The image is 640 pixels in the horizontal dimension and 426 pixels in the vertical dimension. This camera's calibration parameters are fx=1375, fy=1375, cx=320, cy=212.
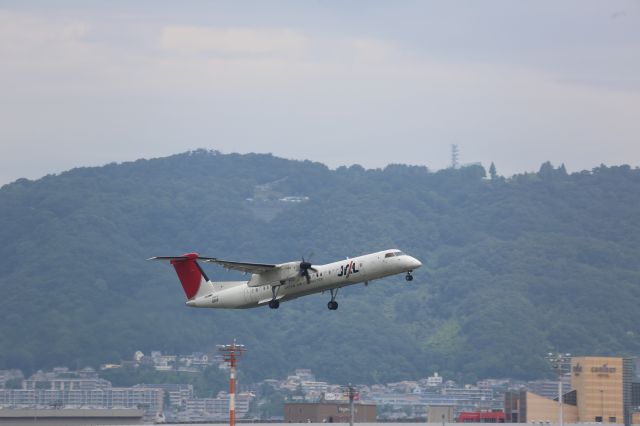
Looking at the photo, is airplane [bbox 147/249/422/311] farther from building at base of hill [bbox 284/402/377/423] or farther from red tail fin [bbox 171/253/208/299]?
building at base of hill [bbox 284/402/377/423]

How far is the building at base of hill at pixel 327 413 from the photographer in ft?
449

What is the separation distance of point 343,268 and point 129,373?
4046 inches

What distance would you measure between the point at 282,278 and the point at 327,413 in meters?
54.3

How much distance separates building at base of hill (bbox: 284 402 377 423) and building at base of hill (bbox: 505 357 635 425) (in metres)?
14.7

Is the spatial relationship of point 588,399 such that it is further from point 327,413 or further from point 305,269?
point 305,269

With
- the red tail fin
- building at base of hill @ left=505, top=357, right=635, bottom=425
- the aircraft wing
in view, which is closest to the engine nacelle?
the aircraft wing

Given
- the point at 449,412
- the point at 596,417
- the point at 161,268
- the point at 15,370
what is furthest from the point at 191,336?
the point at 596,417

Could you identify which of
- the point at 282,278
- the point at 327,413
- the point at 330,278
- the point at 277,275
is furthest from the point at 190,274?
the point at 327,413

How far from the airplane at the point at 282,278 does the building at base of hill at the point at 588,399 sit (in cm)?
5470

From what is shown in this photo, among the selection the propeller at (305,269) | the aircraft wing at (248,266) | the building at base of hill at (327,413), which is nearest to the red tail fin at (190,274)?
the aircraft wing at (248,266)

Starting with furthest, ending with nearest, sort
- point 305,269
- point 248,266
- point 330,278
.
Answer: point 248,266, point 305,269, point 330,278

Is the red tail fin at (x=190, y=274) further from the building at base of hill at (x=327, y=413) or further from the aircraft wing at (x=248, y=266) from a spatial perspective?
the building at base of hill at (x=327, y=413)

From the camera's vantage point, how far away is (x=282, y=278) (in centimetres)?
8612

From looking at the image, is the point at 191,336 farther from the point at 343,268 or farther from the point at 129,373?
the point at 343,268
